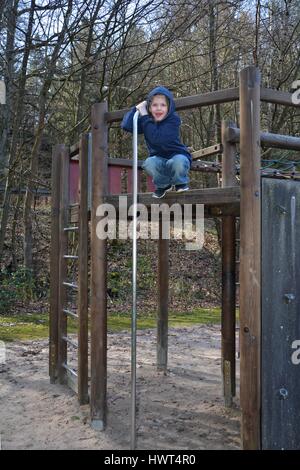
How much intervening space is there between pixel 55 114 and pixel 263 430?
1026cm

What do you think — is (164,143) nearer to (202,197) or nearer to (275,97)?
(202,197)

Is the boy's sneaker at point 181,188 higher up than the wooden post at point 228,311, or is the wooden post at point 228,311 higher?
the boy's sneaker at point 181,188

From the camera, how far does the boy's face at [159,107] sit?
3.55 metres

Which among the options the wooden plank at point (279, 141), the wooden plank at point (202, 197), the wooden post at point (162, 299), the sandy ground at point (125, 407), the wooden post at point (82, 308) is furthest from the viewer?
the wooden post at point (162, 299)

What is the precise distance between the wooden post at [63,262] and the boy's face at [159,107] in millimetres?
1825

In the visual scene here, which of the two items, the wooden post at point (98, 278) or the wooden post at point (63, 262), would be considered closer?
the wooden post at point (98, 278)

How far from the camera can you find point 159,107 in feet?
11.7

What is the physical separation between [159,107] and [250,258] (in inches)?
49.3

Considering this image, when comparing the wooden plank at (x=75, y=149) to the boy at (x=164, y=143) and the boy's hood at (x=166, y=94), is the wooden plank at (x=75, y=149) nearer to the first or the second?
the boy at (x=164, y=143)

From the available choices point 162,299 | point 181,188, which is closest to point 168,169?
point 181,188

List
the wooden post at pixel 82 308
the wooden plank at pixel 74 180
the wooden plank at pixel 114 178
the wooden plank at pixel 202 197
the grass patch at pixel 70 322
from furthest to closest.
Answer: the grass patch at pixel 70 322
the wooden plank at pixel 74 180
the wooden post at pixel 82 308
the wooden plank at pixel 114 178
the wooden plank at pixel 202 197

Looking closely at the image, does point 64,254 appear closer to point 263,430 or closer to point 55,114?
point 263,430

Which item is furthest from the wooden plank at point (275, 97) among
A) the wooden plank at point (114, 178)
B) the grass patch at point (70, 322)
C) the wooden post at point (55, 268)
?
the grass patch at point (70, 322)

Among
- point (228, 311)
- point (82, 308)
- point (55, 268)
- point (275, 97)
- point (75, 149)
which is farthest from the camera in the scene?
point (55, 268)
